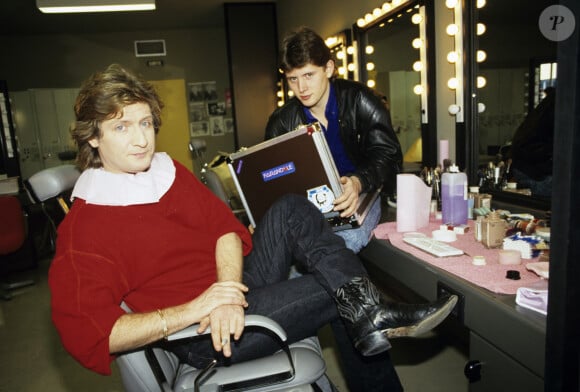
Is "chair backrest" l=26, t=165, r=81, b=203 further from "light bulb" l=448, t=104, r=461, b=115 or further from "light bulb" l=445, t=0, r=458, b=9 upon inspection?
"light bulb" l=445, t=0, r=458, b=9

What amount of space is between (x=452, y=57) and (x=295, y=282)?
1577mm

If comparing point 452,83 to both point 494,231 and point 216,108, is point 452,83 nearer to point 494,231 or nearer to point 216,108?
point 494,231

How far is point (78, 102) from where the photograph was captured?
1.21m

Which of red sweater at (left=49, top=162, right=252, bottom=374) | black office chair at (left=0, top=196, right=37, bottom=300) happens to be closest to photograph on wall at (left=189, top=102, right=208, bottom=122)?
black office chair at (left=0, top=196, right=37, bottom=300)

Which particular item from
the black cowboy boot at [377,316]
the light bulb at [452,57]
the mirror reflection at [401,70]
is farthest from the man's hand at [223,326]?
the mirror reflection at [401,70]

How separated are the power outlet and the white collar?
86 cm

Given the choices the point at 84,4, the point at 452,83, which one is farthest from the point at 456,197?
the point at 84,4

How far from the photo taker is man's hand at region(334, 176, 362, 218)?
61.5 inches

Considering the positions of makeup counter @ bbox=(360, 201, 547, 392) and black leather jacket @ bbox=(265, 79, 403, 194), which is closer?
makeup counter @ bbox=(360, 201, 547, 392)

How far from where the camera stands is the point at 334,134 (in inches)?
73.9

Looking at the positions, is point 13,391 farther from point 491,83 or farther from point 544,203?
point 491,83

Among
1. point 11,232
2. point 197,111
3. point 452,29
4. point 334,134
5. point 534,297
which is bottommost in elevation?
point 11,232

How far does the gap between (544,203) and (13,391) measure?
257cm

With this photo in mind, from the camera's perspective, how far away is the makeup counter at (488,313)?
3.14 feet
